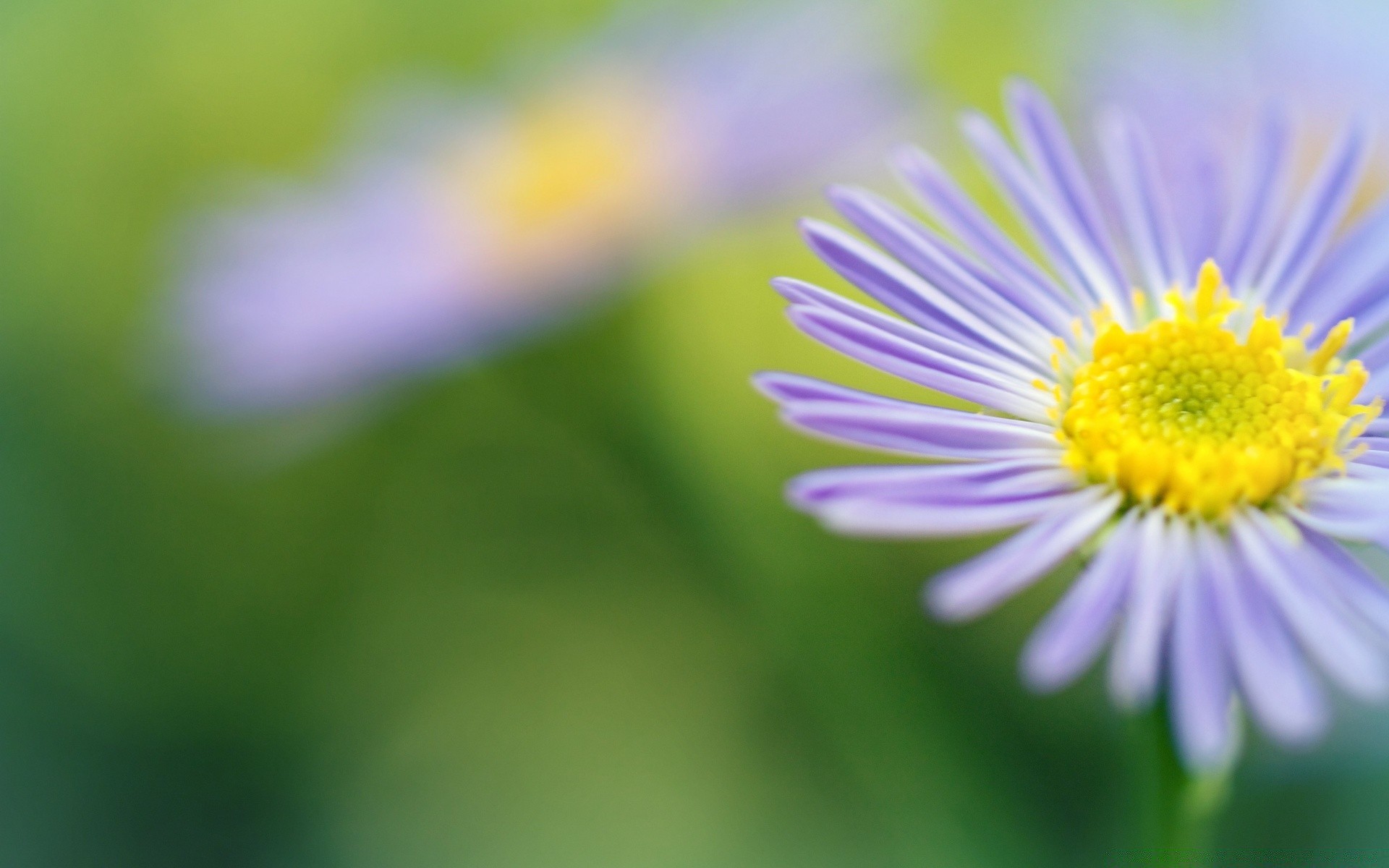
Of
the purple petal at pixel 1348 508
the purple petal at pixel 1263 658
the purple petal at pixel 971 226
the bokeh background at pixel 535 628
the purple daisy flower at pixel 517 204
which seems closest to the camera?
the purple petal at pixel 1263 658

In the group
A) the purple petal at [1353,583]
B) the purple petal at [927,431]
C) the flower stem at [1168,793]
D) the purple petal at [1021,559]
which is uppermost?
the purple petal at [927,431]

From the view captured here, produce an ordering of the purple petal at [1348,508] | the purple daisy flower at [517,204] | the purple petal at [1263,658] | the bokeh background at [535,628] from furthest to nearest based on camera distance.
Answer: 1. the purple daisy flower at [517,204]
2. the bokeh background at [535,628]
3. the purple petal at [1348,508]
4. the purple petal at [1263,658]

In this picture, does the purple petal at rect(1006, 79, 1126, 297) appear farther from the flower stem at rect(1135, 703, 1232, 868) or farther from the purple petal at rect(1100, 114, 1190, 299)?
the flower stem at rect(1135, 703, 1232, 868)

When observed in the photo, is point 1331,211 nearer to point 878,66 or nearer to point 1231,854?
point 1231,854

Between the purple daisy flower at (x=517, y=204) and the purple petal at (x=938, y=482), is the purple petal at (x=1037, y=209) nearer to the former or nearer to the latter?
the purple petal at (x=938, y=482)

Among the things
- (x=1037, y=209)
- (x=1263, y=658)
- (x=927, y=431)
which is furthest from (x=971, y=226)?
(x=1263, y=658)

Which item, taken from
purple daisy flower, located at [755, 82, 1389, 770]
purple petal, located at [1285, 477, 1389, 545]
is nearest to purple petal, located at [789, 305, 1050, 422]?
purple daisy flower, located at [755, 82, 1389, 770]

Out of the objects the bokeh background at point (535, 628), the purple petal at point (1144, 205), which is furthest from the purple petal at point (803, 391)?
the bokeh background at point (535, 628)
